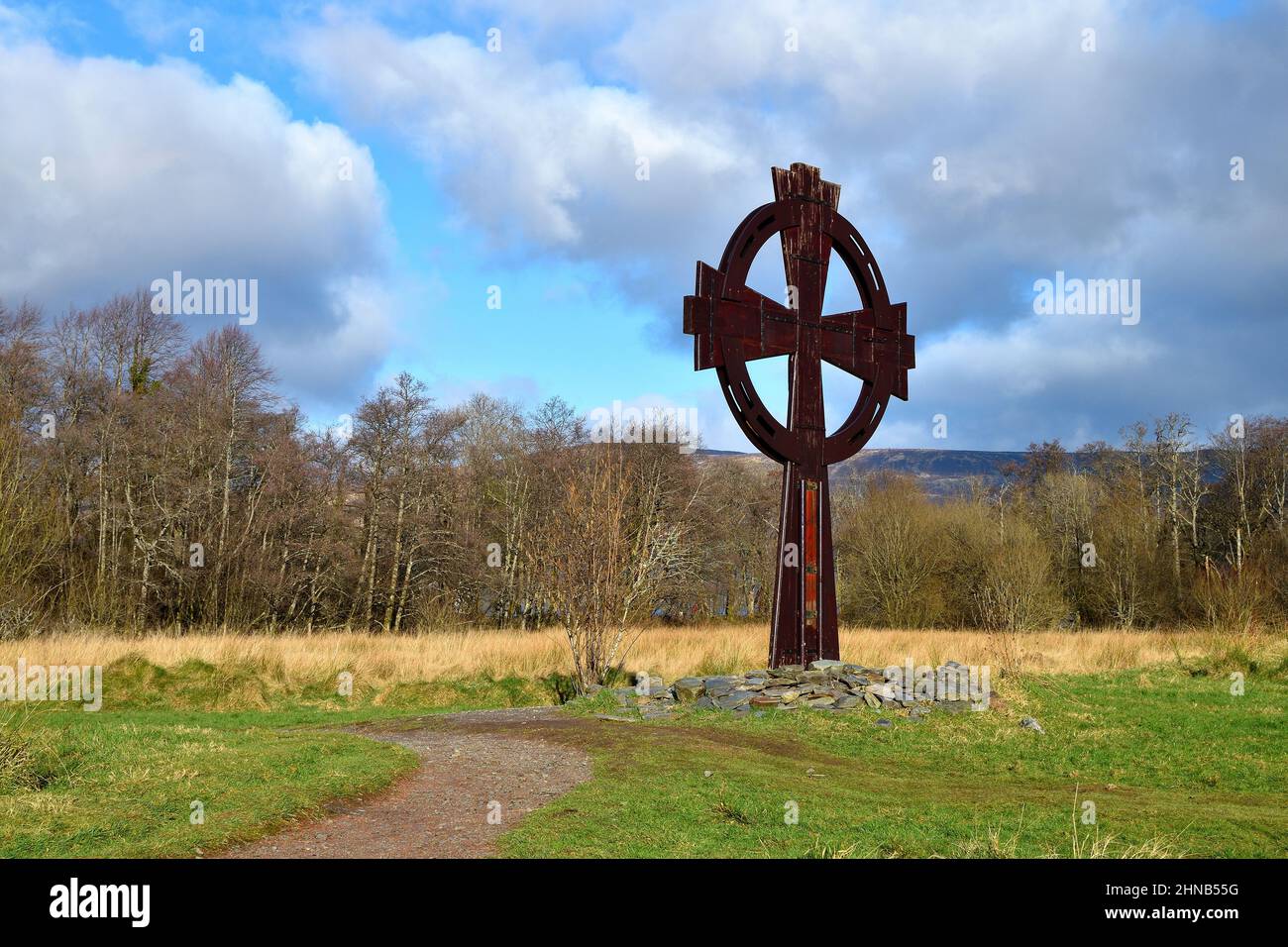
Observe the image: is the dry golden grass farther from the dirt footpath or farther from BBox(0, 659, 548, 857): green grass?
the dirt footpath

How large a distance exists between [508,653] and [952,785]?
10263 mm

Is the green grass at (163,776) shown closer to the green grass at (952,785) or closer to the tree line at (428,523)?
the green grass at (952,785)

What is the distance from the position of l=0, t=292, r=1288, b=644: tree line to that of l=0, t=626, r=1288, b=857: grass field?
6.80 m

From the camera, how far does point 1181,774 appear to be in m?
9.68

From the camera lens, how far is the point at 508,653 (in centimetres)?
1741

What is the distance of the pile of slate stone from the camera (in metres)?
12.6

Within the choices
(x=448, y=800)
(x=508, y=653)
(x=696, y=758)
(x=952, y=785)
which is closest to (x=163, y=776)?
(x=448, y=800)

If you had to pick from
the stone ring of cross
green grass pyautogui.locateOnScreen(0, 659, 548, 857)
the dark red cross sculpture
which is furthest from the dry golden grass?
the stone ring of cross

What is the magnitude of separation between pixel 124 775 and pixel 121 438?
26.6m

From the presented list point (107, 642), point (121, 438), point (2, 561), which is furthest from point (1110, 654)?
point (121, 438)

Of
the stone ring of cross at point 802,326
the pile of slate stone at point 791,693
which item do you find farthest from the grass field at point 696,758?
the stone ring of cross at point 802,326

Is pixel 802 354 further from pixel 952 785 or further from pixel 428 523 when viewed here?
pixel 428 523
